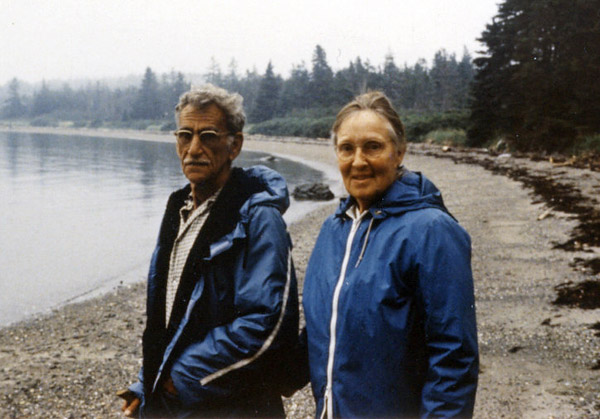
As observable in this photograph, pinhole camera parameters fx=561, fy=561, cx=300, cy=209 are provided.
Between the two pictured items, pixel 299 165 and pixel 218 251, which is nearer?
pixel 218 251

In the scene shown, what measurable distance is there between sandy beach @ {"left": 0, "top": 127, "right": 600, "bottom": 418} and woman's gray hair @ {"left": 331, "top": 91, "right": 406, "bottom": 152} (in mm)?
3081

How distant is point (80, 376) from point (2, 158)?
1944 inches

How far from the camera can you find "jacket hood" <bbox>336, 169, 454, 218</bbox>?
6.14 ft

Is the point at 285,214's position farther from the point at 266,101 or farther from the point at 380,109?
the point at 266,101

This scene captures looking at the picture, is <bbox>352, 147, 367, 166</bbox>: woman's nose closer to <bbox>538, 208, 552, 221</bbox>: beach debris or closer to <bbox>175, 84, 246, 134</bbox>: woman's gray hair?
<bbox>175, 84, 246, 134</bbox>: woman's gray hair

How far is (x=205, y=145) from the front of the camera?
223 centimetres

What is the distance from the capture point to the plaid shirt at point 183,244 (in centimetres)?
217

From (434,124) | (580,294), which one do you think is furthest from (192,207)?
(434,124)

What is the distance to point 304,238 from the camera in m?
13.7

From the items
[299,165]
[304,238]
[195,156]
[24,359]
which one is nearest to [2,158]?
[299,165]

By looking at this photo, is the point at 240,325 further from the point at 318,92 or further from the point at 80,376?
the point at 318,92

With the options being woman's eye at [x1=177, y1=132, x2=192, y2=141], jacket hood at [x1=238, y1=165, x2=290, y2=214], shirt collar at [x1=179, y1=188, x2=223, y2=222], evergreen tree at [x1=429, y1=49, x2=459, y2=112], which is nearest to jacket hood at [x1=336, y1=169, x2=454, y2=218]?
jacket hood at [x1=238, y1=165, x2=290, y2=214]

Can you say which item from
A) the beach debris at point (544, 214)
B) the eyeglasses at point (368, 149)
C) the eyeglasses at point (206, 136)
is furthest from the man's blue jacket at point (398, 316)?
the beach debris at point (544, 214)

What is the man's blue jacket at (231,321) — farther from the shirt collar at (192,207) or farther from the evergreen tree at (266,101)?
the evergreen tree at (266,101)
